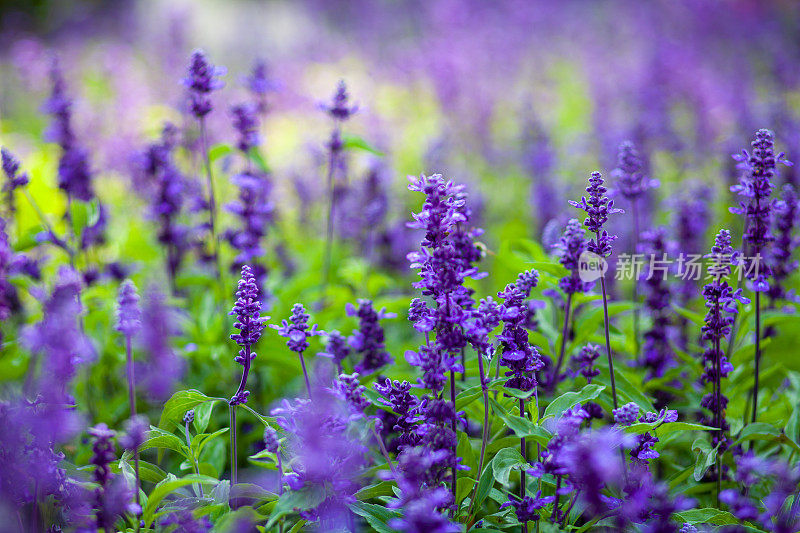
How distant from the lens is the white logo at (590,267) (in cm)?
283

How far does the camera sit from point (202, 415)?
9.14ft

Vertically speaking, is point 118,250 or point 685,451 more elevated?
point 118,250

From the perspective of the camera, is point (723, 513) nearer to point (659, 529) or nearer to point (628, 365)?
point (659, 529)

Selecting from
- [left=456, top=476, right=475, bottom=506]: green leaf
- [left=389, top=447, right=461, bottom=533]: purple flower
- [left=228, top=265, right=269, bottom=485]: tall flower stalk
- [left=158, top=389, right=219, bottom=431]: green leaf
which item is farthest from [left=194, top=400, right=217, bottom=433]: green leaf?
[left=456, top=476, right=475, bottom=506]: green leaf

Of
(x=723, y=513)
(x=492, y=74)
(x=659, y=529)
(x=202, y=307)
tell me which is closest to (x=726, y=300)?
(x=723, y=513)

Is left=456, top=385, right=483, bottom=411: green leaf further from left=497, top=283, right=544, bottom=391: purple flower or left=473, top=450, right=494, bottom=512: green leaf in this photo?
left=473, top=450, right=494, bottom=512: green leaf

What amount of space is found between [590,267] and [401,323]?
7.56 feet

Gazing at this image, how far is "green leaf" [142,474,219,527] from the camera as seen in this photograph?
7.30ft

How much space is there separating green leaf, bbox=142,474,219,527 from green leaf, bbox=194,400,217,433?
0.35 metres

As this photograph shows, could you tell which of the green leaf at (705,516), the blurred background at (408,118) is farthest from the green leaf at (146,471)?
the green leaf at (705,516)

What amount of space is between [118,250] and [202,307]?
1883 mm

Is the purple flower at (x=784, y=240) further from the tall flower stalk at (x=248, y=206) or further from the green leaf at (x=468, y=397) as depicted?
the tall flower stalk at (x=248, y=206)

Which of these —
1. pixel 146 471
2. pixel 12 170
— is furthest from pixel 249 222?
pixel 146 471

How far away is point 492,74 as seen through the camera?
468 inches
